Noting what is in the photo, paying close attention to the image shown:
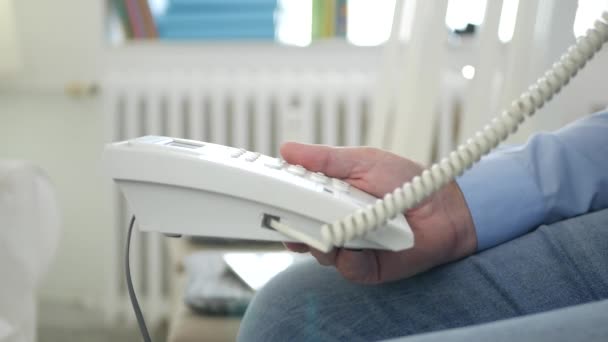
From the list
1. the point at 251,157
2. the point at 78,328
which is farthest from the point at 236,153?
the point at 78,328

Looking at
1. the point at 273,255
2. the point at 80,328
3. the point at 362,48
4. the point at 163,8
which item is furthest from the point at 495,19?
the point at 80,328

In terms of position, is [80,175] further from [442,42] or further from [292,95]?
[442,42]

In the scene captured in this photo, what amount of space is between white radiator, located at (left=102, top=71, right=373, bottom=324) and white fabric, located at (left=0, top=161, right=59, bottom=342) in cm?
94

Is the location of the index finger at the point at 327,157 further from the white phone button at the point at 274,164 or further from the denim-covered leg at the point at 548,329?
the denim-covered leg at the point at 548,329

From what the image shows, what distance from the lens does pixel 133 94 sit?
77.6 inches

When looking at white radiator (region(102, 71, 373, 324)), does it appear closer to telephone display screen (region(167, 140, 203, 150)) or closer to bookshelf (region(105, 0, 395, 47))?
bookshelf (region(105, 0, 395, 47))

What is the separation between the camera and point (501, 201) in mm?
623

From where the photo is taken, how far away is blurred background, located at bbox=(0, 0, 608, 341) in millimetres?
1950

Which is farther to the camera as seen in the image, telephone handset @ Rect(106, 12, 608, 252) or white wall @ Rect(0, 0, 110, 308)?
white wall @ Rect(0, 0, 110, 308)

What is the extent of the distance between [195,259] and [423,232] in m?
0.60

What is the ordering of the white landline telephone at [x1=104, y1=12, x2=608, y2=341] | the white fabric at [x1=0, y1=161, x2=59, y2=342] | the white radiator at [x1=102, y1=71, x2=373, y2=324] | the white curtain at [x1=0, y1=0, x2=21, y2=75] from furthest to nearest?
the white radiator at [x1=102, y1=71, x2=373, y2=324]
the white curtain at [x1=0, y1=0, x2=21, y2=75]
the white fabric at [x1=0, y1=161, x2=59, y2=342]
the white landline telephone at [x1=104, y1=12, x2=608, y2=341]

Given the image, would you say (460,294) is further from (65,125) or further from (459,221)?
(65,125)

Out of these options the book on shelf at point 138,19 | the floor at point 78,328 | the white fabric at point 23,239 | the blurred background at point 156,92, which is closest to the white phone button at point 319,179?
the white fabric at point 23,239

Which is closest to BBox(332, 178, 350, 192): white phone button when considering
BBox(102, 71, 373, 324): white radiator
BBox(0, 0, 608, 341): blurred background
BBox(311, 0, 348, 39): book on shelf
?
BBox(0, 0, 608, 341): blurred background
